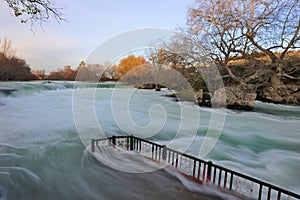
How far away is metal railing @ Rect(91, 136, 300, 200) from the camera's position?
83.0 inches

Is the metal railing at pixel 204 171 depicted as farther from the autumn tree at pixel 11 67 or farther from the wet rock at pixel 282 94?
the autumn tree at pixel 11 67

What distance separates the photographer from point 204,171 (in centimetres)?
250

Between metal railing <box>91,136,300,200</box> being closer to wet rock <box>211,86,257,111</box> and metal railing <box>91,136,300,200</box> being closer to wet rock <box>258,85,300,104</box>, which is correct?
wet rock <box>211,86,257,111</box>

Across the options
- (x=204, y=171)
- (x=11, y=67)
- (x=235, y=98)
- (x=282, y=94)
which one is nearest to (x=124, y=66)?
(x=204, y=171)

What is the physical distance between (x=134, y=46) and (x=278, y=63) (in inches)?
296

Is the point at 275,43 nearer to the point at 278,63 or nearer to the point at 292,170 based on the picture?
the point at 278,63

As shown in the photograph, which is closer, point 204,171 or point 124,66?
point 204,171

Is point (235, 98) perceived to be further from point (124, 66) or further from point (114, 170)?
point (114, 170)

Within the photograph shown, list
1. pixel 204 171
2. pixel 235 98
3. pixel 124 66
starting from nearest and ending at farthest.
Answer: pixel 204 171, pixel 124 66, pixel 235 98

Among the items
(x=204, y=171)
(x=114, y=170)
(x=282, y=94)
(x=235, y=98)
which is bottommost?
(x=114, y=170)

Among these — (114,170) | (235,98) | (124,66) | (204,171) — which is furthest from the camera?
(235,98)

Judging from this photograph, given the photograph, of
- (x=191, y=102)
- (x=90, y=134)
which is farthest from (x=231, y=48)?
(x=90, y=134)

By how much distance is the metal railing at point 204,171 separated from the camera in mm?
2109

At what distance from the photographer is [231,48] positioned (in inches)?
342
